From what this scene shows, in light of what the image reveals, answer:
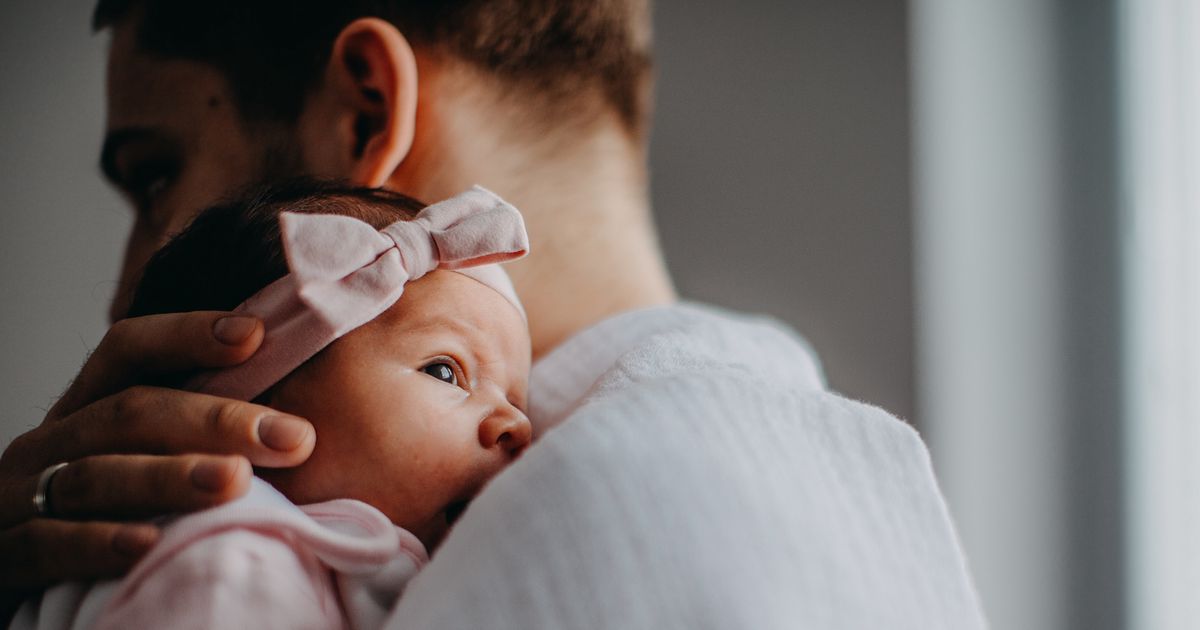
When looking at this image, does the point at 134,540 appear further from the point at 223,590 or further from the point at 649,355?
the point at 649,355

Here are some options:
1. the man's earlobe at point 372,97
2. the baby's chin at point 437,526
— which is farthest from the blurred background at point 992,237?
the baby's chin at point 437,526

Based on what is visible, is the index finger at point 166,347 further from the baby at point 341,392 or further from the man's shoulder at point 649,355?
the man's shoulder at point 649,355

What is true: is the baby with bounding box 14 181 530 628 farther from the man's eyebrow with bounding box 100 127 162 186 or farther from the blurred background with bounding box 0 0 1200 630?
the blurred background with bounding box 0 0 1200 630

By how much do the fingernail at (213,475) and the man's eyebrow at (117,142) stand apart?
16.6 inches

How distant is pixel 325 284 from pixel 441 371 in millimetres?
90

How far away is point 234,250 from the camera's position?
1.84 feet

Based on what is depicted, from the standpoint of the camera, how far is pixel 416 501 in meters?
0.53

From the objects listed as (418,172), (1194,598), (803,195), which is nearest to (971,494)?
(1194,598)

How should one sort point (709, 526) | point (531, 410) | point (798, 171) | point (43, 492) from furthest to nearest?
point (798, 171) < point (531, 410) < point (43, 492) < point (709, 526)

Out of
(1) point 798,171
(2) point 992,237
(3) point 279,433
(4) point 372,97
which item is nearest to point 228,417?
(3) point 279,433

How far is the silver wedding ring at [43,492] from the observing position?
0.52m

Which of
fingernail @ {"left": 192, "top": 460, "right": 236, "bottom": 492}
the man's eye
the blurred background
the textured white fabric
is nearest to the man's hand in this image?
fingernail @ {"left": 192, "top": 460, "right": 236, "bottom": 492}

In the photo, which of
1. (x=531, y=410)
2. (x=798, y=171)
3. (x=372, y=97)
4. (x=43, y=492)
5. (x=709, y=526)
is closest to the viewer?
(x=709, y=526)

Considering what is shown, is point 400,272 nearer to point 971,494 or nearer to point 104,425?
Answer: point 104,425
